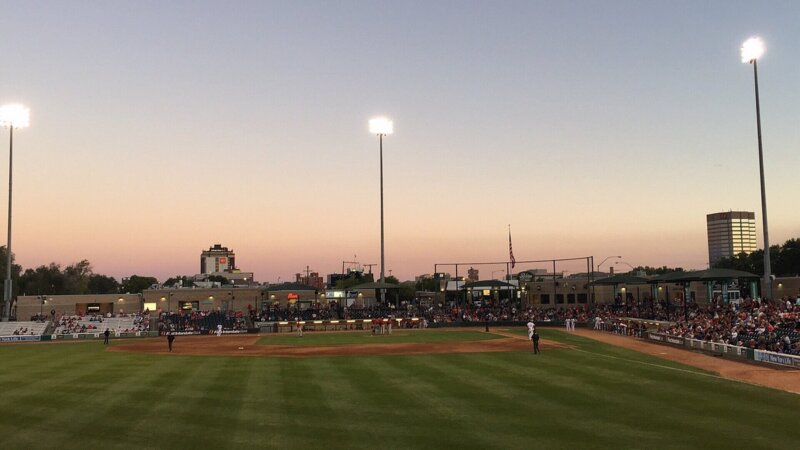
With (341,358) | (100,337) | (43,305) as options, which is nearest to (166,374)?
(341,358)

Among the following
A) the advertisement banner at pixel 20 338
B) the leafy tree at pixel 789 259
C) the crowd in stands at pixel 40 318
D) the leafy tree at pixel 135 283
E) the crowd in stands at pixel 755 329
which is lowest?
the advertisement banner at pixel 20 338

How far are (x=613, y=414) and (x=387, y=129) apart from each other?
179 ft

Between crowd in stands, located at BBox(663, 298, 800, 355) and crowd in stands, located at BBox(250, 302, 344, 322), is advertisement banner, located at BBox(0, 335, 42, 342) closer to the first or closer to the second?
crowd in stands, located at BBox(250, 302, 344, 322)

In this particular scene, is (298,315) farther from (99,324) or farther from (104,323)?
(99,324)

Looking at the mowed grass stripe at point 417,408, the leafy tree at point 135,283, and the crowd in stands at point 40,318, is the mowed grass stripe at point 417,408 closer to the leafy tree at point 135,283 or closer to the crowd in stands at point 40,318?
the crowd in stands at point 40,318

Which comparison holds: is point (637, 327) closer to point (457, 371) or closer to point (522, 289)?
point (457, 371)

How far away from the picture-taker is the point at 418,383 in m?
24.6

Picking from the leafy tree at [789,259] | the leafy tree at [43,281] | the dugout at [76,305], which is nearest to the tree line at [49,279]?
the leafy tree at [43,281]

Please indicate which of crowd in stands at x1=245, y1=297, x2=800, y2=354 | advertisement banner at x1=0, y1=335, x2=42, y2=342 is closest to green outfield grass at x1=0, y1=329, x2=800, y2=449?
crowd in stands at x1=245, y1=297, x2=800, y2=354

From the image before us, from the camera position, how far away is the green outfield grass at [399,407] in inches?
601

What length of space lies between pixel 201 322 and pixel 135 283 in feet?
365

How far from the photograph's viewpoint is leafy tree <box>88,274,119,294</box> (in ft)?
529

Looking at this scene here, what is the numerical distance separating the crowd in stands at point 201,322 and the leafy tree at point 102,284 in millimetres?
103964

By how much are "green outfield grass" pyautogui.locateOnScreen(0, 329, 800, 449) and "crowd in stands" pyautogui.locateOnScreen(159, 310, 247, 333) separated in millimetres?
35464
